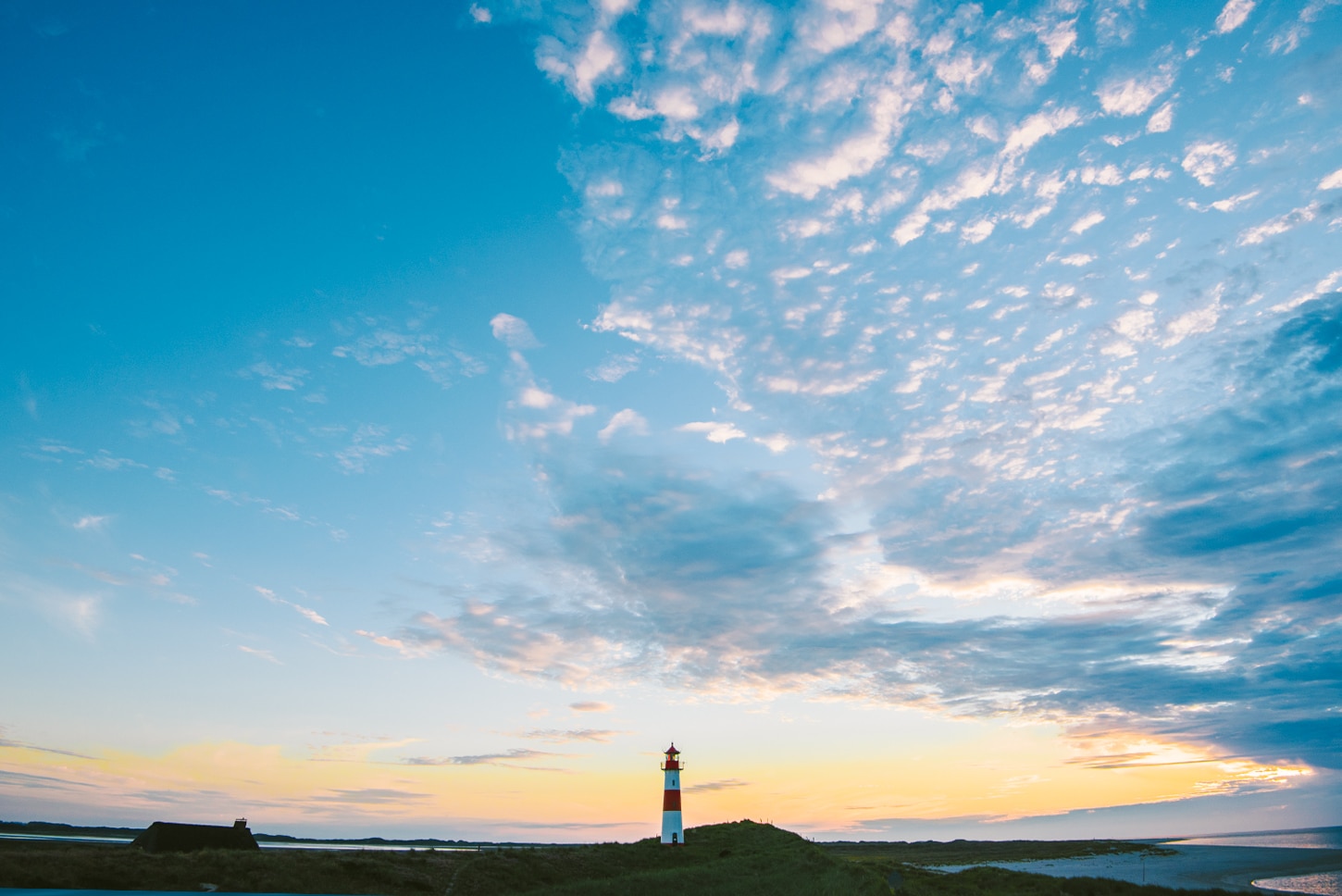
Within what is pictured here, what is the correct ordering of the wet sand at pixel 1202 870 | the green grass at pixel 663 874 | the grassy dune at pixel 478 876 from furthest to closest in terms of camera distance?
the wet sand at pixel 1202 870 → the green grass at pixel 663 874 → the grassy dune at pixel 478 876

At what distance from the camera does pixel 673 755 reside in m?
73.3

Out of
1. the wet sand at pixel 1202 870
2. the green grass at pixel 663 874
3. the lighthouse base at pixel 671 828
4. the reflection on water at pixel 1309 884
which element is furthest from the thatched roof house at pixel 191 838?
the reflection on water at pixel 1309 884

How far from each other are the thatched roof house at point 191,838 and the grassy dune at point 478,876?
5.10ft

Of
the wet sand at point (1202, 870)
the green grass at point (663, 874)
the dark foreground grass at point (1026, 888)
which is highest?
the green grass at point (663, 874)

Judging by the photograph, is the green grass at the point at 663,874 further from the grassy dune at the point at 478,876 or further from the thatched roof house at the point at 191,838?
the thatched roof house at the point at 191,838

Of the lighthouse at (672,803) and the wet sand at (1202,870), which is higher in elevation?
the lighthouse at (672,803)

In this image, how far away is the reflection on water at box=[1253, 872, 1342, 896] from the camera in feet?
187

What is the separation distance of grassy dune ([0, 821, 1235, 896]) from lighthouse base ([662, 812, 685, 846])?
543 inches

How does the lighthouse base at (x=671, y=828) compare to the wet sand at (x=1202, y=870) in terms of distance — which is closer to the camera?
the wet sand at (x=1202, y=870)

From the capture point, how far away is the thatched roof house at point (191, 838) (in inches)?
1594

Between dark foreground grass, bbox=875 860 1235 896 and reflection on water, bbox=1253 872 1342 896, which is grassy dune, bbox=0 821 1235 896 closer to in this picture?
dark foreground grass, bbox=875 860 1235 896

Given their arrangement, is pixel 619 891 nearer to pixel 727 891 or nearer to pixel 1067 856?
pixel 727 891

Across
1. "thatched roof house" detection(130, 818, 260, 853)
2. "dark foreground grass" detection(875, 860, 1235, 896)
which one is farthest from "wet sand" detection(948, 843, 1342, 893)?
"thatched roof house" detection(130, 818, 260, 853)

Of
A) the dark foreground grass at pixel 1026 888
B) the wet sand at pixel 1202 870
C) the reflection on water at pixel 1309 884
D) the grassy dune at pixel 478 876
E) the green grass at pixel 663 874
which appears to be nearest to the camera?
the grassy dune at pixel 478 876
